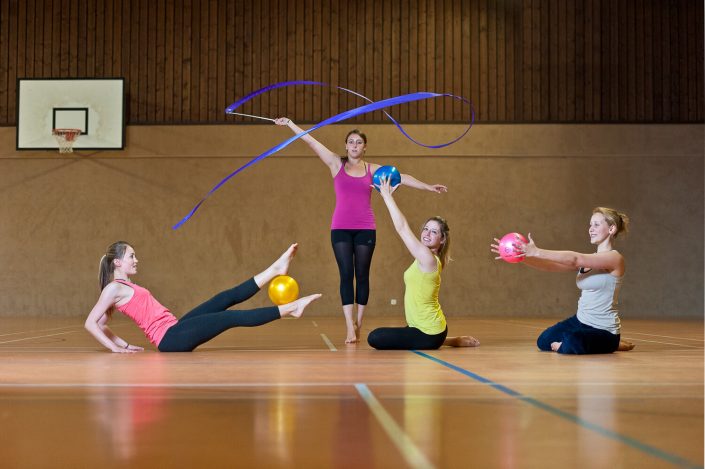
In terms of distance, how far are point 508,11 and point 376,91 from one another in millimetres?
2463

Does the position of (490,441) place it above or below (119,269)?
below

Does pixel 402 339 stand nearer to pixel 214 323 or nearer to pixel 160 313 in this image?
pixel 214 323

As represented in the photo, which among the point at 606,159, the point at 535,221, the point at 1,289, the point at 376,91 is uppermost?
the point at 376,91

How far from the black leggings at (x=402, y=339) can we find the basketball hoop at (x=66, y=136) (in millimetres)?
8486

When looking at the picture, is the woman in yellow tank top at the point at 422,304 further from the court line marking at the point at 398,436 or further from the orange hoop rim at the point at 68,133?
the orange hoop rim at the point at 68,133

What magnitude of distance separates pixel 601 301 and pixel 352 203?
1.88 metres

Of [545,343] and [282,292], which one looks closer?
[545,343]

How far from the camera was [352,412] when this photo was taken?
2268mm

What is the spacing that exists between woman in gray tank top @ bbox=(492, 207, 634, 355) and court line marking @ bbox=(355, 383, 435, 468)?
2121 millimetres

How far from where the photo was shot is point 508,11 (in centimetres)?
1253

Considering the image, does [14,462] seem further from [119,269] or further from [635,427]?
[119,269]

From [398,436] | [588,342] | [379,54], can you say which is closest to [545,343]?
[588,342]

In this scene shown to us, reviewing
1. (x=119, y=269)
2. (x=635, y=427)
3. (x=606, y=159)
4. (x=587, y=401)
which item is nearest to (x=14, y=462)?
(x=635, y=427)

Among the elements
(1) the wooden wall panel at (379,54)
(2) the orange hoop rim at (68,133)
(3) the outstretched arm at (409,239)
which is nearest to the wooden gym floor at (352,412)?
(3) the outstretched arm at (409,239)
